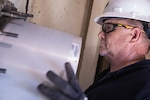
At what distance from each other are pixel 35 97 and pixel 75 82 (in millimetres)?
105

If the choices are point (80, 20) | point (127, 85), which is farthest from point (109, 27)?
point (80, 20)

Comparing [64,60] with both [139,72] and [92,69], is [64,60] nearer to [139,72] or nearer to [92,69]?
[139,72]

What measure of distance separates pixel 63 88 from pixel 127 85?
0.31m

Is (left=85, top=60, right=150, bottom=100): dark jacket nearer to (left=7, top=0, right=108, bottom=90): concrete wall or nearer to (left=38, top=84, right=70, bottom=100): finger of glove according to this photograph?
(left=38, top=84, right=70, bottom=100): finger of glove

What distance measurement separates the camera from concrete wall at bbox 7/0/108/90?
144 cm

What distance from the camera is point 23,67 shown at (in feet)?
2.14

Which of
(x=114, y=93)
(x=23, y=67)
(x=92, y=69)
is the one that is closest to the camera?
(x=23, y=67)

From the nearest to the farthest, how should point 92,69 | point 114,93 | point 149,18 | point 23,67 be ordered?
1. point 23,67
2. point 114,93
3. point 149,18
4. point 92,69

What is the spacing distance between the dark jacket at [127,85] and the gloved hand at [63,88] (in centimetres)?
23

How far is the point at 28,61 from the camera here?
0.66 metres

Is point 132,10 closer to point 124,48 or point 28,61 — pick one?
point 124,48

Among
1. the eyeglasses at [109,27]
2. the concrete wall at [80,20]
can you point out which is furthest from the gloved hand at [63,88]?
the concrete wall at [80,20]

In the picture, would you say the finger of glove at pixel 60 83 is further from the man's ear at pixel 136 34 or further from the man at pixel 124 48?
the man's ear at pixel 136 34

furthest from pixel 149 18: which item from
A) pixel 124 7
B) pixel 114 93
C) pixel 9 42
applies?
pixel 9 42
